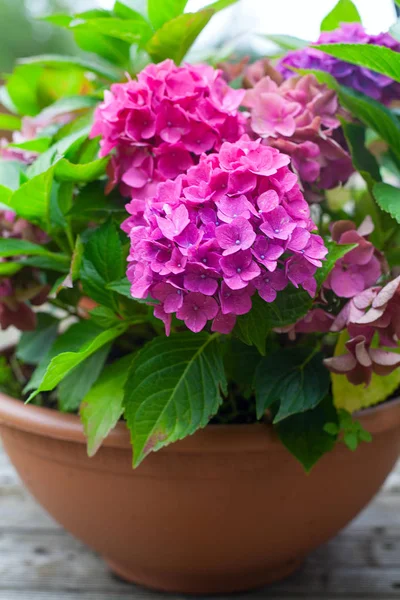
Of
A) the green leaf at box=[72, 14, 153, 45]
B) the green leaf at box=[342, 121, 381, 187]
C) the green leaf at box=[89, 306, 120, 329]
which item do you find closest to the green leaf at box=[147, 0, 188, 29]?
the green leaf at box=[72, 14, 153, 45]

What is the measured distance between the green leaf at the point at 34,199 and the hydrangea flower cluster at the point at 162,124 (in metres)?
0.06

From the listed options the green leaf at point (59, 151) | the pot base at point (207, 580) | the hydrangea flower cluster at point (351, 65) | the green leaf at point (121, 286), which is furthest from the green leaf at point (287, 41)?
the pot base at point (207, 580)

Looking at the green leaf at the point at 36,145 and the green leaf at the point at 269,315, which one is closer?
the green leaf at the point at 269,315

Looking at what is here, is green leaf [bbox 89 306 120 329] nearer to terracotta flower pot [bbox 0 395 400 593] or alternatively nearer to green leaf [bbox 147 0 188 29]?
terracotta flower pot [bbox 0 395 400 593]

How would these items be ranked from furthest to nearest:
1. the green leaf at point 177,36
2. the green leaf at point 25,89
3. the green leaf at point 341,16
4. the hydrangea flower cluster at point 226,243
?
the green leaf at point 25,89 < the green leaf at point 341,16 < the green leaf at point 177,36 < the hydrangea flower cluster at point 226,243

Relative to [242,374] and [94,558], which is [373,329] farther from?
[94,558]

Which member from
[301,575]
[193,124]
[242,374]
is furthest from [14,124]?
[301,575]

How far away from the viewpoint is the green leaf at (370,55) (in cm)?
54

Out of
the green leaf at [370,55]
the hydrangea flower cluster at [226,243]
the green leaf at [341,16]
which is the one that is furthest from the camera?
the green leaf at [341,16]

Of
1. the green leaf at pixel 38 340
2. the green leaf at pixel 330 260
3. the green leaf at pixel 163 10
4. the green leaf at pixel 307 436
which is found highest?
the green leaf at pixel 163 10

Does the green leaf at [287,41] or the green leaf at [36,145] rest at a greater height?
the green leaf at [287,41]

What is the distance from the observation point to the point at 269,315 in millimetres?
503

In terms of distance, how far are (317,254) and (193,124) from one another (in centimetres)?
18

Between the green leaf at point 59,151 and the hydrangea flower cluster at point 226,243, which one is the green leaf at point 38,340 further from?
the hydrangea flower cluster at point 226,243
